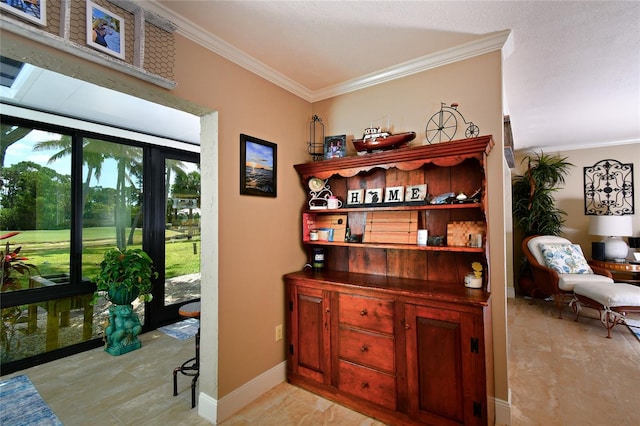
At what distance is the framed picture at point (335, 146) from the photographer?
2.52m

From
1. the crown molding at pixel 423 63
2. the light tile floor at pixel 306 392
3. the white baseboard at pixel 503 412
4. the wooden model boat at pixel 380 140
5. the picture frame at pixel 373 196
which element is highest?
the crown molding at pixel 423 63

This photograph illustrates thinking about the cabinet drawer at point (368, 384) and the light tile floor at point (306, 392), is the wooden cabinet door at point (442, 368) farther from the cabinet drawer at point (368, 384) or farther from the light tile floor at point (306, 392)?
the light tile floor at point (306, 392)

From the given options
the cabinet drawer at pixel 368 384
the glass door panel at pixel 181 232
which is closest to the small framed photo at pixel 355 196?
the cabinet drawer at pixel 368 384

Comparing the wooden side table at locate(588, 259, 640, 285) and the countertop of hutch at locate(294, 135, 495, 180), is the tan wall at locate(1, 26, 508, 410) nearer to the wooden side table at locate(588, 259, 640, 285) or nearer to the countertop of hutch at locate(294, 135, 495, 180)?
the countertop of hutch at locate(294, 135, 495, 180)

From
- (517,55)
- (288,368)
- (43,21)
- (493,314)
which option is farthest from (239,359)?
(517,55)

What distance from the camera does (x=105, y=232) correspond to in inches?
130

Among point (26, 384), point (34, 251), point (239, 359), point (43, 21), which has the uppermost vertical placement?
point (43, 21)

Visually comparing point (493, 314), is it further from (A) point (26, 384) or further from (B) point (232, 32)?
(A) point (26, 384)

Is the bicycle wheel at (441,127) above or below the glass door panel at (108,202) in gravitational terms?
above

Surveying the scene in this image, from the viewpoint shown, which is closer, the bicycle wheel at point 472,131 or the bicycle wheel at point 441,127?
the bicycle wheel at point 472,131

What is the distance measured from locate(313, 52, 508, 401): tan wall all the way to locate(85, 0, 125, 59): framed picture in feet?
5.62

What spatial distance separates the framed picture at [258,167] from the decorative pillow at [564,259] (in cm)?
416

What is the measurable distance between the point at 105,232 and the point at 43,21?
2560mm

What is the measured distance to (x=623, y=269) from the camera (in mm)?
4082
